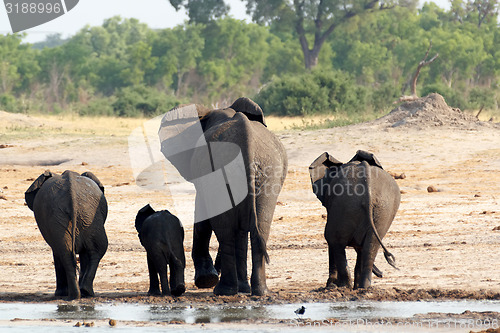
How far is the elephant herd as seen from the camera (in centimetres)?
682

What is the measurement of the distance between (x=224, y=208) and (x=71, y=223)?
131 cm

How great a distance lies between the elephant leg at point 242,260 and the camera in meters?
6.94

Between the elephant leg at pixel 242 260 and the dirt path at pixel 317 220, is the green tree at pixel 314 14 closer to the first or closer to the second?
the dirt path at pixel 317 220

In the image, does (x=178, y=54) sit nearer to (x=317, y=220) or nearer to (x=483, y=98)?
(x=483, y=98)

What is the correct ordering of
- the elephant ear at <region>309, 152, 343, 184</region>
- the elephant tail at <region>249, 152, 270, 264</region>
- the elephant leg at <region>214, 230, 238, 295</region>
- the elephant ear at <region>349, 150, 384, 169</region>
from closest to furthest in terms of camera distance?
the elephant tail at <region>249, 152, 270, 264</region>, the elephant leg at <region>214, 230, 238, 295</region>, the elephant ear at <region>349, 150, 384, 169</region>, the elephant ear at <region>309, 152, 343, 184</region>

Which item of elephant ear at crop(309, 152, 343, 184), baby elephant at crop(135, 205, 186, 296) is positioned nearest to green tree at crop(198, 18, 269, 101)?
elephant ear at crop(309, 152, 343, 184)

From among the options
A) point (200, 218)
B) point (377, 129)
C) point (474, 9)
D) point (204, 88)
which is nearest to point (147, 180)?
point (377, 129)

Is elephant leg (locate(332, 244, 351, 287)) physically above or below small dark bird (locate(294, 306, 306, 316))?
above

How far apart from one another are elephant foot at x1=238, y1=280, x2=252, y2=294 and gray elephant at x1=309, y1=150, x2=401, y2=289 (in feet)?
2.32

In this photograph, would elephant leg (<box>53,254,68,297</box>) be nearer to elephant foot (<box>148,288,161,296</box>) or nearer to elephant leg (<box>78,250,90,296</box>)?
elephant leg (<box>78,250,90,296</box>)

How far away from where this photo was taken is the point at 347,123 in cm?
2386

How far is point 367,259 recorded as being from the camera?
7.00 metres

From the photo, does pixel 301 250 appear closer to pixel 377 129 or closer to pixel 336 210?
pixel 336 210

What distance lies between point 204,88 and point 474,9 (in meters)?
21.3
